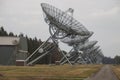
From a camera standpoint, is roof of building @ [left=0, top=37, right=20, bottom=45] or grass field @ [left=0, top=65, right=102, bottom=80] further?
roof of building @ [left=0, top=37, right=20, bottom=45]

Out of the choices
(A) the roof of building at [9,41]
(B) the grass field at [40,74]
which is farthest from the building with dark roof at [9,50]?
(B) the grass field at [40,74]

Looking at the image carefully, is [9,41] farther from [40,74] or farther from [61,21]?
[40,74]

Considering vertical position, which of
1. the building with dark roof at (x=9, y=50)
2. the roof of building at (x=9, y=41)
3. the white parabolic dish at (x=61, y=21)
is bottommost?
the building with dark roof at (x=9, y=50)

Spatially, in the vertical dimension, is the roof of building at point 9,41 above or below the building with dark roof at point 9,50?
above

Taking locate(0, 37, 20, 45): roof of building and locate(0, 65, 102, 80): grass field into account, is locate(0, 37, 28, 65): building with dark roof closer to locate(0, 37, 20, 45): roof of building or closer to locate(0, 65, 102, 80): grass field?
locate(0, 37, 20, 45): roof of building

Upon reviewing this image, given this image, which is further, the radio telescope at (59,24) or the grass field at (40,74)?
the radio telescope at (59,24)

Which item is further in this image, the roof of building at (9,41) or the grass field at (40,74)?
the roof of building at (9,41)

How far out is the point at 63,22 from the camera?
4286 inches

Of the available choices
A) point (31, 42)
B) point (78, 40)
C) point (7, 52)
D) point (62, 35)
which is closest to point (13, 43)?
point (7, 52)

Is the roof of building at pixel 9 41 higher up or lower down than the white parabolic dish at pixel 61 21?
lower down

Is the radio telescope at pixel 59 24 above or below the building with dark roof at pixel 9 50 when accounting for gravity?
above

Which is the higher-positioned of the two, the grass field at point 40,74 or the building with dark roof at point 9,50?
the grass field at point 40,74

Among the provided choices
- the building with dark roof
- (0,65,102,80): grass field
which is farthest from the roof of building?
(0,65,102,80): grass field

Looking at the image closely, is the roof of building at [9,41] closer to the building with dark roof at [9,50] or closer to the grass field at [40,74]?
the building with dark roof at [9,50]
